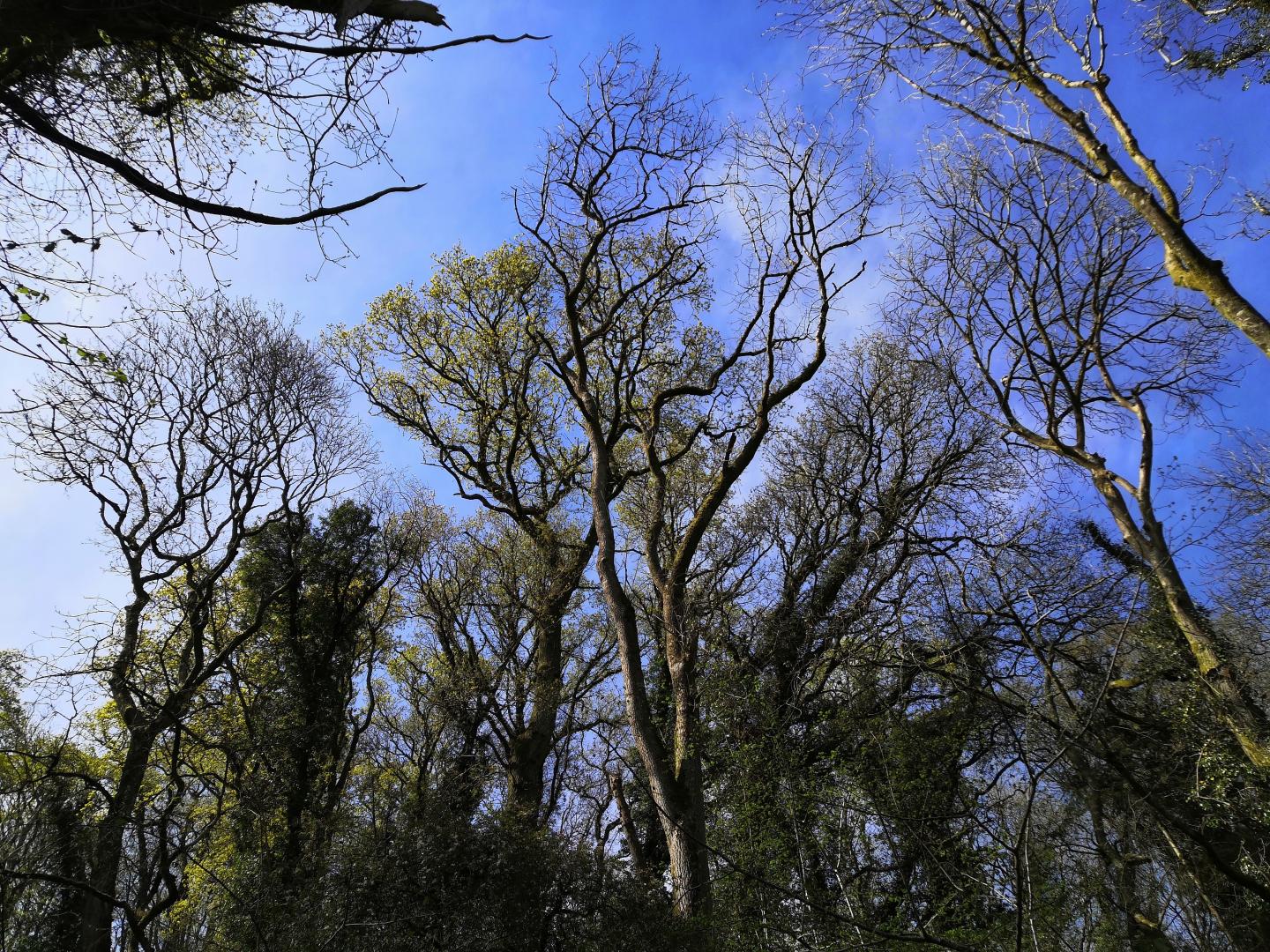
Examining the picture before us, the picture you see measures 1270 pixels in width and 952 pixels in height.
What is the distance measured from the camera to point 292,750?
12328 mm

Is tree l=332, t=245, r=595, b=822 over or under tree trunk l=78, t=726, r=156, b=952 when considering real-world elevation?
over

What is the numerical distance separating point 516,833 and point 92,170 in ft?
23.8

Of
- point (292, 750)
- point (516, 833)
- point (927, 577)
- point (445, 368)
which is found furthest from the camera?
point (445, 368)

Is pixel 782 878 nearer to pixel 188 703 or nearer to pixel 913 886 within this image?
pixel 913 886

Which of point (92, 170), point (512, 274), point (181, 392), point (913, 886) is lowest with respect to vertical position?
point (913, 886)

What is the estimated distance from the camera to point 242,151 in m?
3.49

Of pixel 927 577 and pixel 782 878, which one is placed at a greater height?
pixel 927 577

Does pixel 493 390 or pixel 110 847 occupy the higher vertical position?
pixel 493 390

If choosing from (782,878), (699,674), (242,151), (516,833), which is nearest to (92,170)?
(242,151)

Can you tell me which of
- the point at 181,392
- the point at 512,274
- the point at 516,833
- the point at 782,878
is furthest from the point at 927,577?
the point at 181,392

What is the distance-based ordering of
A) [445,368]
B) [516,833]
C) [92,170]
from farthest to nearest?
[445,368], [516,833], [92,170]

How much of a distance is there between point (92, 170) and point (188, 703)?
9277 millimetres

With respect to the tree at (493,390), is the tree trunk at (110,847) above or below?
below

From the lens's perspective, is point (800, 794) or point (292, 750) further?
point (292, 750)
